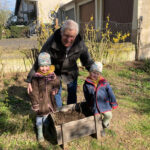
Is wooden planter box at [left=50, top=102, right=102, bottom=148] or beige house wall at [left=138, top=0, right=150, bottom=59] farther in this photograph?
beige house wall at [left=138, top=0, right=150, bottom=59]

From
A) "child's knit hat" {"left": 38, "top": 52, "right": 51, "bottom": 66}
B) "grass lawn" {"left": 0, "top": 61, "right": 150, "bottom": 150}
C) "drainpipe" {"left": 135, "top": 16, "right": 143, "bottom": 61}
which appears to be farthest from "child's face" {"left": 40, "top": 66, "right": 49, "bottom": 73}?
"drainpipe" {"left": 135, "top": 16, "right": 143, "bottom": 61}

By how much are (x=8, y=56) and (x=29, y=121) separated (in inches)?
108

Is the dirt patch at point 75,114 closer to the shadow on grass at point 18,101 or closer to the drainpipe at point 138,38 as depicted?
the shadow on grass at point 18,101

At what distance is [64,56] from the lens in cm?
231

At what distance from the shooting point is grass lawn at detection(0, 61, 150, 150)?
7.19 feet

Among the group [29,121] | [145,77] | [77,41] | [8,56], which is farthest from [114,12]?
[29,121]

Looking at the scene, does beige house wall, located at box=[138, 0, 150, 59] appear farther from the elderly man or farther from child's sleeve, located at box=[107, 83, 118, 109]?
child's sleeve, located at box=[107, 83, 118, 109]

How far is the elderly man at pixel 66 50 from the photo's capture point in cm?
203

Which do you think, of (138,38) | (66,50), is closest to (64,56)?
(66,50)

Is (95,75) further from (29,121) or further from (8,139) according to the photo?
(8,139)

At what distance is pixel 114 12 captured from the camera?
805cm

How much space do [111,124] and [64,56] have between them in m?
1.41

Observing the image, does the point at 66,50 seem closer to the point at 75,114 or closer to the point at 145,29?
the point at 75,114

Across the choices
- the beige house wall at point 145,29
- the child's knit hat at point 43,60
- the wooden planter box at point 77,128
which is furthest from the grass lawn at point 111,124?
the beige house wall at point 145,29
